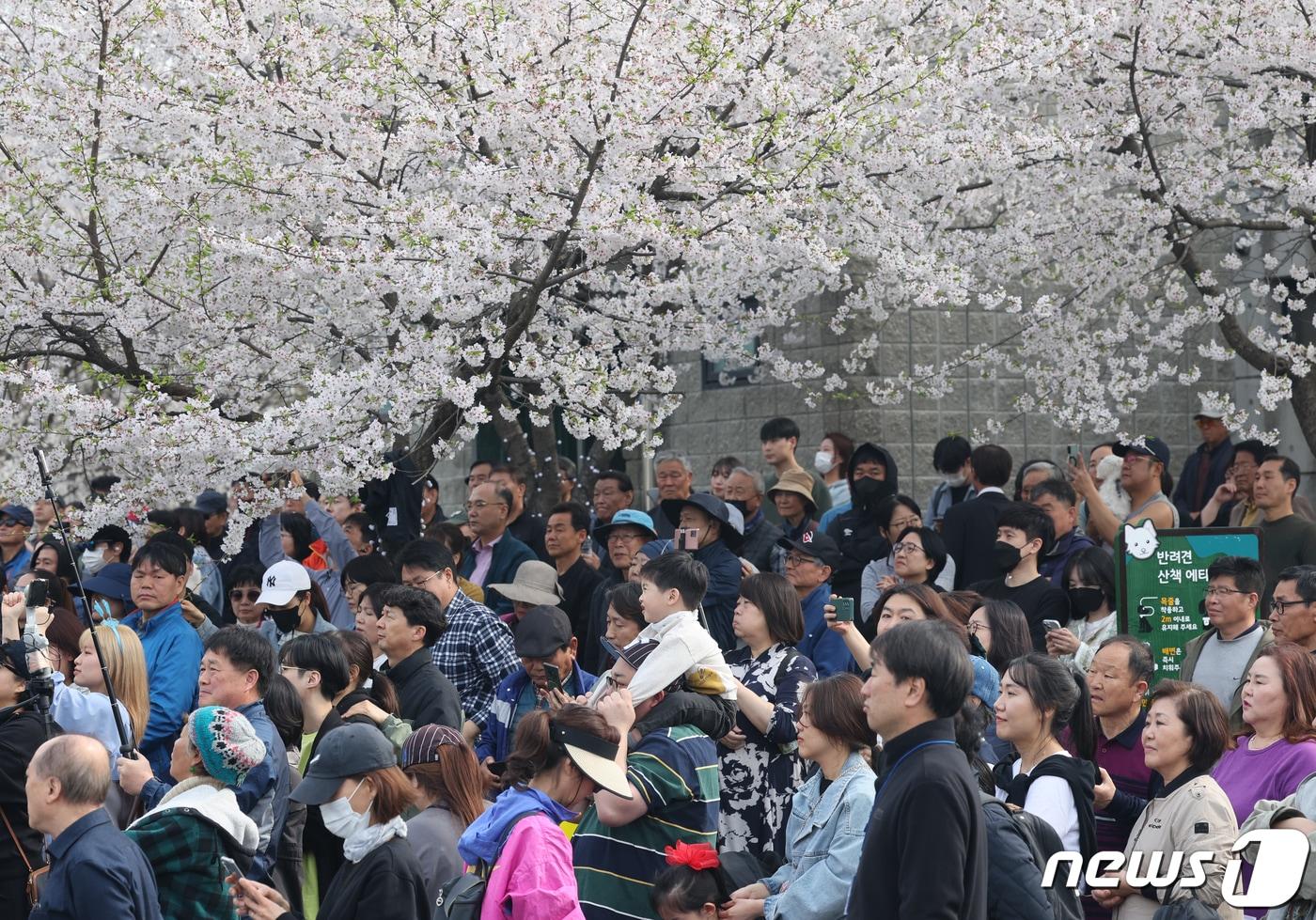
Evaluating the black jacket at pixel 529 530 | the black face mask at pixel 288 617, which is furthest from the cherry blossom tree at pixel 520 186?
the black face mask at pixel 288 617

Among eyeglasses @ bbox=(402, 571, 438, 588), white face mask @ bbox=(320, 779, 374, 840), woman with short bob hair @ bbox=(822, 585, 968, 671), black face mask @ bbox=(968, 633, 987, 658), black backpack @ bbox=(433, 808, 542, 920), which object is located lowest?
black backpack @ bbox=(433, 808, 542, 920)

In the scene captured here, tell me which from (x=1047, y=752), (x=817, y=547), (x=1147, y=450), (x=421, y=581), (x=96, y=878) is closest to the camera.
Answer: (x=96, y=878)

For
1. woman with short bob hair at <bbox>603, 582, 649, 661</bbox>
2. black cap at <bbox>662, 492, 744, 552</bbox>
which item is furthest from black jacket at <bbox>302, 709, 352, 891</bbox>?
black cap at <bbox>662, 492, 744, 552</bbox>

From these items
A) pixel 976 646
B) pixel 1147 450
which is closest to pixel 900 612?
pixel 976 646

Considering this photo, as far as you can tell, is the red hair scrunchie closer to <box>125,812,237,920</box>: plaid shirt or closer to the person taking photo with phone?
<box>125,812,237,920</box>: plaid shirt

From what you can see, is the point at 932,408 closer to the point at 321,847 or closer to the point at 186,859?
the point at 321,847

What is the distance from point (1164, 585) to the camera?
8562 mm

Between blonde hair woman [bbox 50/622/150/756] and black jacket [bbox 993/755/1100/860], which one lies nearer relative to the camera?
black jacket [bbox 993/755/1100/860]

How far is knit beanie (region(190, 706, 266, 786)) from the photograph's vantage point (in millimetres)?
5508

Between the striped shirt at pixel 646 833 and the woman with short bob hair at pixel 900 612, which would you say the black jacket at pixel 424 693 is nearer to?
the striped shirt at pixel 646 833

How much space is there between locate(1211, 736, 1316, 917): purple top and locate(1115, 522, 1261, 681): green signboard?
2.26 metres

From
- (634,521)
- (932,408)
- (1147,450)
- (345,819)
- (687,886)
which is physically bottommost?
(687,886)

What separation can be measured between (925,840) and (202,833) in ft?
8.59

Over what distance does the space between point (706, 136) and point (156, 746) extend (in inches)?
191
